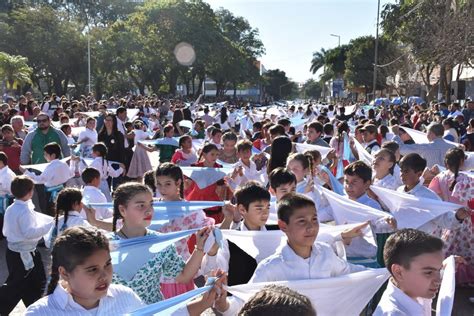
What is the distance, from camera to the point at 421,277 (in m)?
3.18

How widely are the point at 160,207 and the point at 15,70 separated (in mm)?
36587

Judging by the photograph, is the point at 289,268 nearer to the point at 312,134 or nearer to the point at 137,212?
the point at 137,212

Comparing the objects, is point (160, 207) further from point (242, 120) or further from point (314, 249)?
point (242, 120)

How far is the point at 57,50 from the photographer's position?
2190 inches

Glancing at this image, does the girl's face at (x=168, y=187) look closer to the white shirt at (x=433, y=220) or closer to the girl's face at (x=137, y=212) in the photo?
the girl's face at (x=137, y=212)

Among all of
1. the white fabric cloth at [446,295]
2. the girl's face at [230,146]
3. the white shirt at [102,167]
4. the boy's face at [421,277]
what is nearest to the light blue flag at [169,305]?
the boy's face at [421,277]

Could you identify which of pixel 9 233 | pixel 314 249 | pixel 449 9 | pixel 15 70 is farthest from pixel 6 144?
pixel 15 70

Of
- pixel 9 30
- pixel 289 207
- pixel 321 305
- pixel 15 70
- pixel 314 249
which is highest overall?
pixel 9 30

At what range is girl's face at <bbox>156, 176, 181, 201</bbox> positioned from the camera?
5.48m

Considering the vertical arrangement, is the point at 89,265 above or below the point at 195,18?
below

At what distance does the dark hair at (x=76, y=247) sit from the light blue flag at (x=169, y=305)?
1.23 feet

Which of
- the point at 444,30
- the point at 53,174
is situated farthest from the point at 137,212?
the point at 444,30

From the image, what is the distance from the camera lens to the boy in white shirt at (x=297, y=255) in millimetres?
3615

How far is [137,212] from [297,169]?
2.25m
